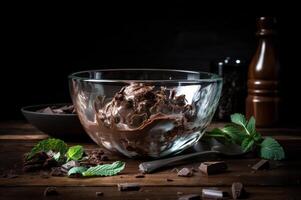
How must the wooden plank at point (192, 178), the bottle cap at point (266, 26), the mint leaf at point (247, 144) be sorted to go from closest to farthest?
1. the wooden plank at point (192, 178)
2. the mint leaf at point (247, 144)
3. the bottle cap at point (266, 26)

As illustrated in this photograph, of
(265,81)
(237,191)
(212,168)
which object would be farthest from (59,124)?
(265,81)

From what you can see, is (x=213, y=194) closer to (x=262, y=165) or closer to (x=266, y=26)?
(x=262, y=165)

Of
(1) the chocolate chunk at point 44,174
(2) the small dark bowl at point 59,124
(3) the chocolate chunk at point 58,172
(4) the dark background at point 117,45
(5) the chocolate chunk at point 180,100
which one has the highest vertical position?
(4) the dark background at point 117,45

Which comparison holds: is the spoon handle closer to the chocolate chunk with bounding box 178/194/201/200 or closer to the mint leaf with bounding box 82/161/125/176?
the mint leaf with bounding box 82/161/125/176

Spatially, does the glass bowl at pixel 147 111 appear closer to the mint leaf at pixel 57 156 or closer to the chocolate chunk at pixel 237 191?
the mint leaf at pixel 57 156

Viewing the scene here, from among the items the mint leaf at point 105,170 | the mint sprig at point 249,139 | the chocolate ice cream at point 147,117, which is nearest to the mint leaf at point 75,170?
the mint leaf at point 105,170
